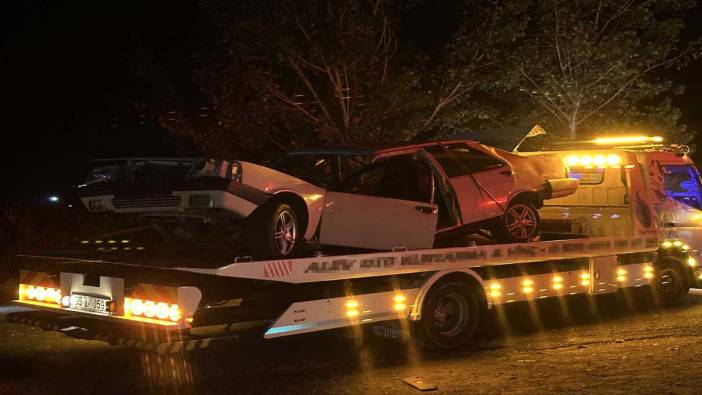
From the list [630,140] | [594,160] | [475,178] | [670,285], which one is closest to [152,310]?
[475,178]

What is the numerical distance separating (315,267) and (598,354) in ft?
9.82

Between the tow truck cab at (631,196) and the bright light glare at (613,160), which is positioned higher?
the bright light glare at (613,160)

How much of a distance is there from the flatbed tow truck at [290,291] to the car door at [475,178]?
0.46 metres

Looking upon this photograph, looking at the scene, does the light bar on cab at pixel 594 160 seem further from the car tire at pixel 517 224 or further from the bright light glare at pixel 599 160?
the car tire at pixel 517 224

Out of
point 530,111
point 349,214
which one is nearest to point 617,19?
point 530,111

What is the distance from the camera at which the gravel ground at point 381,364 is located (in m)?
7.08

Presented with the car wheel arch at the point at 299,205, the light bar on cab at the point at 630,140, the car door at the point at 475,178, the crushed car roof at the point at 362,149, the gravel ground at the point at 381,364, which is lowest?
the gravel ground at the point at 381,364

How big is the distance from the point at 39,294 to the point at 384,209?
11.2ft

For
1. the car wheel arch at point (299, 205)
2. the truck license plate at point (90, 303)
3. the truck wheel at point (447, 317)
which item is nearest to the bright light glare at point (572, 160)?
the truck wheel at point (447, 317)

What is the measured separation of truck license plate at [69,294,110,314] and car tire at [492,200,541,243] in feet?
14.2

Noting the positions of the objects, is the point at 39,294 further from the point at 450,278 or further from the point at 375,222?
the point at 450,278

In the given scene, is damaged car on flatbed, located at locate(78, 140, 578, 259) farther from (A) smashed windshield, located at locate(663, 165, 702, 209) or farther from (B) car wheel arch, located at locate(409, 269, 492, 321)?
(A) smashed windshield, located at locate(663, 165, 702, 209)

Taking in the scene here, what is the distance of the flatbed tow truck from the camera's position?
7.07 metres

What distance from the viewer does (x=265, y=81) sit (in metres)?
14.9
